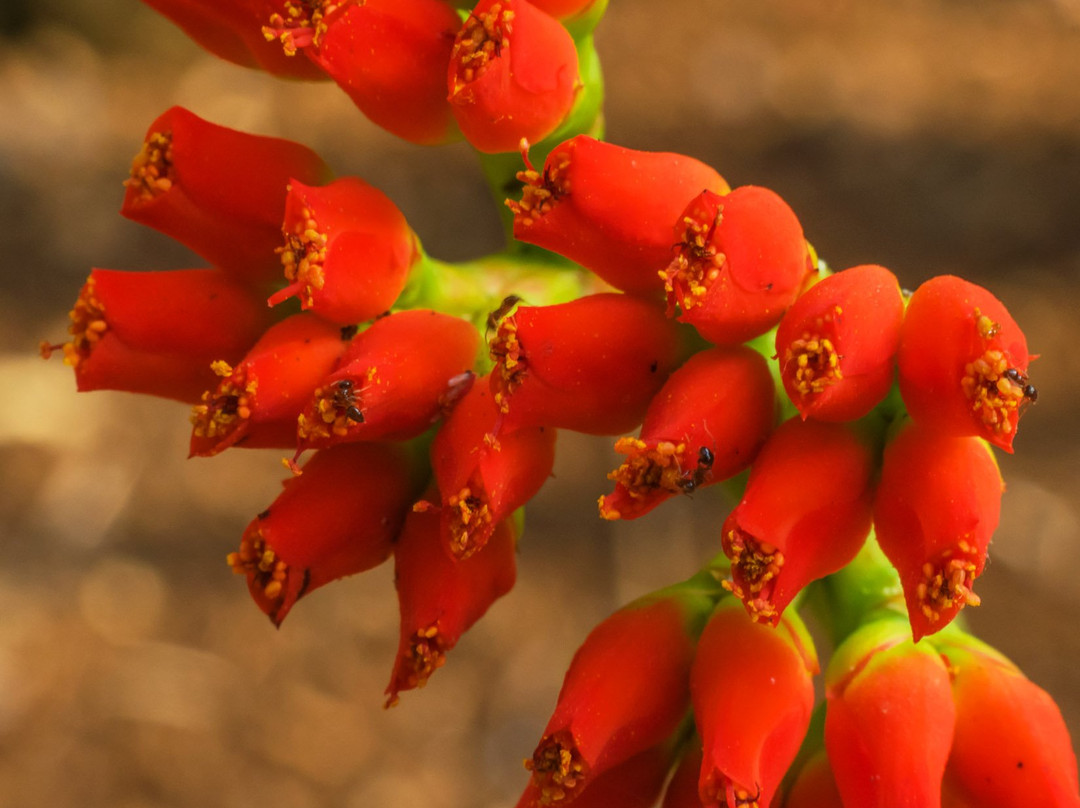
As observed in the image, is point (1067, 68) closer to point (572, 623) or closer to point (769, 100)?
point (769, 100)

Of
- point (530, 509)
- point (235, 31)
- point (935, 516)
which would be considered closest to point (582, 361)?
point (935, 516)

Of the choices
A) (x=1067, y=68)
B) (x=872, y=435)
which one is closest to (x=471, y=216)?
(x=1067, y=68)

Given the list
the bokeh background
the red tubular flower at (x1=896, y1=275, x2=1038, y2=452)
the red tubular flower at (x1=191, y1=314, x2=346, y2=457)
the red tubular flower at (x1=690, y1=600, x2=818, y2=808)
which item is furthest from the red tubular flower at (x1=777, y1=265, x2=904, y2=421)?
the bokeh background

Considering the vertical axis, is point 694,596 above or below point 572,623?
above

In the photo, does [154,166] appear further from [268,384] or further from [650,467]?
[650,467]

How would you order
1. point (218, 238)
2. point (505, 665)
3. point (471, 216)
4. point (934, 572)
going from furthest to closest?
point (471, 216), point (505, 665), point (218, 238), point (934, 572)

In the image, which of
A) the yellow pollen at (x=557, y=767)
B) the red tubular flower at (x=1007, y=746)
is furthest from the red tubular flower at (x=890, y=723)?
the yellow pollen at (x=557, y=767)
